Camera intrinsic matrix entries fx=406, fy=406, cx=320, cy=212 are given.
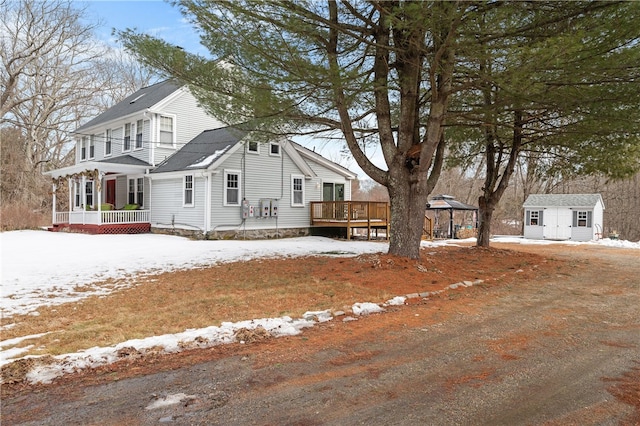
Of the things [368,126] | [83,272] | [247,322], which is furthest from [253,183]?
[247,322]

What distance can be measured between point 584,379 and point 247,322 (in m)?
3.43

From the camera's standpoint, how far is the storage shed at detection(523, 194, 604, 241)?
23.3 m

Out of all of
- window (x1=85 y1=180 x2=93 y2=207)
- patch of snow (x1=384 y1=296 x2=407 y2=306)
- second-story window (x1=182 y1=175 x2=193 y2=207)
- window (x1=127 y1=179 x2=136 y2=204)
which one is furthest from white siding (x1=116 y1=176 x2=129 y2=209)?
patch of snow (x1=384 y1=296 x2=407 y2=306)

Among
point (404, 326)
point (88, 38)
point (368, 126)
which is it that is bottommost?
point (404, 326)

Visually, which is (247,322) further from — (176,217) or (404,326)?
(176,217)

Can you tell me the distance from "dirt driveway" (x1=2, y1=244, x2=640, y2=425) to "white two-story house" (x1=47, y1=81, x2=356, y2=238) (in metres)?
11.5

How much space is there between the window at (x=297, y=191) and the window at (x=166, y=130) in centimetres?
592

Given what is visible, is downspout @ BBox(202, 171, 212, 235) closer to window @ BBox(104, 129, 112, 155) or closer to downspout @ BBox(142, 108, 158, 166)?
downspout @ BBox(142, 108, 158, 166)

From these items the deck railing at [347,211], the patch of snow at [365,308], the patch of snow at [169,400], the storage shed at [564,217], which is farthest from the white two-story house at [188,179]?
the storage shed at [564,217]

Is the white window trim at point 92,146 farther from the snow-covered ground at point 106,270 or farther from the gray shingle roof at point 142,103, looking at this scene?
the snow-covered ground at point 106,270

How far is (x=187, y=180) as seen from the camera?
16.3 meters

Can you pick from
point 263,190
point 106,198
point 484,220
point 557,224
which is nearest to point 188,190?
point 263,190

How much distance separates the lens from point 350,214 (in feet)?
56.0

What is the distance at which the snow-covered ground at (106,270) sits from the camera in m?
4.12
